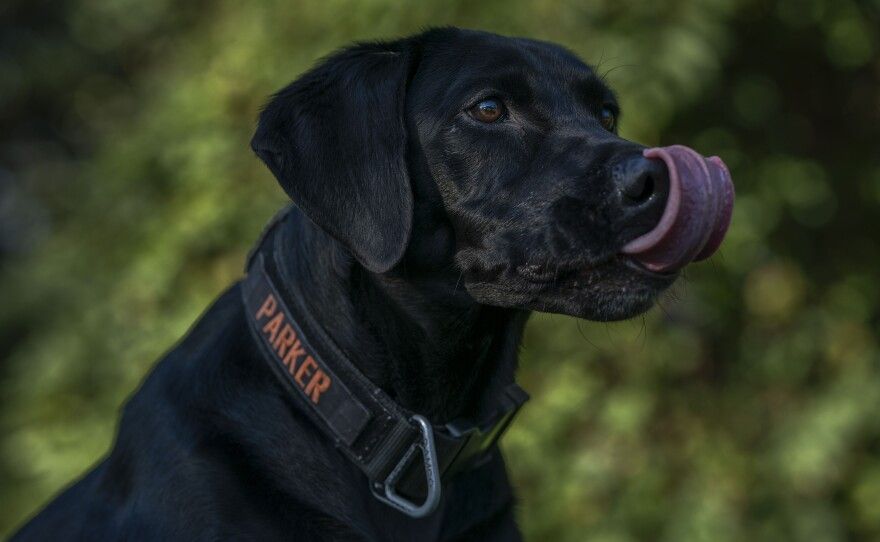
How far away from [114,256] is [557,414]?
210 centimetres

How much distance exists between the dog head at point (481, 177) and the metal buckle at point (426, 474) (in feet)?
1.02

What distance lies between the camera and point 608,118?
3.13 metres

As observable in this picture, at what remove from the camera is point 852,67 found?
5.36 metres

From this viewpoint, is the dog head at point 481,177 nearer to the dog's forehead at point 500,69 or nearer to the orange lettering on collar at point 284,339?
the dog's forehead at point 500,69

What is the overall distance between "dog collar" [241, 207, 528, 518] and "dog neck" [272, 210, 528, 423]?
0.06m

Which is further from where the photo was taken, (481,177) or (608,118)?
(608,118)

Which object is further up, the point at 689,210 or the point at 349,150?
the point at 349,150

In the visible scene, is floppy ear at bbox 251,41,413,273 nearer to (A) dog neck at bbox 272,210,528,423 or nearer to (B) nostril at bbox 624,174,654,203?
(A) dog neck at bbox 272,210,528,423

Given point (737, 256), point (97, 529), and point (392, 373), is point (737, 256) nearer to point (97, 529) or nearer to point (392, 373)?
point (392, 373)

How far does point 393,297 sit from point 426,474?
15.0 inches

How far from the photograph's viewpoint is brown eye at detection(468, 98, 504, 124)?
2760 millimetres

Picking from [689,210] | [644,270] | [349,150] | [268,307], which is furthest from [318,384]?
[689,210]

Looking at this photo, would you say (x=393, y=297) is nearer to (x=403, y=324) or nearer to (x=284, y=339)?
(x=403, y=324)

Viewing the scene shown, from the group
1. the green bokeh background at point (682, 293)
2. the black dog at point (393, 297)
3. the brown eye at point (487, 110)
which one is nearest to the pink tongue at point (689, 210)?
the black dog at point (393, 297)
